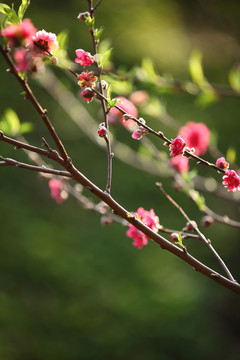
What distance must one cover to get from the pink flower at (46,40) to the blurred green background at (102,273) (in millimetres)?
1122

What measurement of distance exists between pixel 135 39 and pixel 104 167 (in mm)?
2670

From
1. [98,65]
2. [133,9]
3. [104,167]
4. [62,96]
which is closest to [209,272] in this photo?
[98,65]

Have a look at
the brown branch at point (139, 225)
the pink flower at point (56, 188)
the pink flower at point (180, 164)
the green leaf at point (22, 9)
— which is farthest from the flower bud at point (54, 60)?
the pink flower at point (180, 164)

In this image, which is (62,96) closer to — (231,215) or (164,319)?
(164,319)

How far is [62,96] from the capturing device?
2.25 m

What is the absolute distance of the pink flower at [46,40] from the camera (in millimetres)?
807

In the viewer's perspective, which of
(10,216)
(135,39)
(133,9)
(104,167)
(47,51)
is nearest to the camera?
(47,51)

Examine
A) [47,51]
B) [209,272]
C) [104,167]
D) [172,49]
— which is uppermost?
[172,49]

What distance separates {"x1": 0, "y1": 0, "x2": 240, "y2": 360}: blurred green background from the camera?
277cm

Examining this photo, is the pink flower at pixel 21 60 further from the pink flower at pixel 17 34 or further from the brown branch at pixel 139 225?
the brown branch at pixel 139 225

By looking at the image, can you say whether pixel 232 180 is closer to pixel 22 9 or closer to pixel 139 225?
pixel 139 225

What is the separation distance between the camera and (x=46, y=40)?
81 cm

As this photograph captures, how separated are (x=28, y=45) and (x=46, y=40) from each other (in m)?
0.08

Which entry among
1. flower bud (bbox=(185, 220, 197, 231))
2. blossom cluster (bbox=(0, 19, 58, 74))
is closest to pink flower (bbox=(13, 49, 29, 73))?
blossom cluster (bbox=(0, 19, 58, 74))
